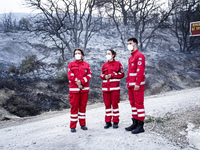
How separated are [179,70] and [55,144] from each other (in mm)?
22178

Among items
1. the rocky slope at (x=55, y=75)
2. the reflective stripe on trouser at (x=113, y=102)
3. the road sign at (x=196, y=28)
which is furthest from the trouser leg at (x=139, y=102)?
the rocky slope at (x=55, y=75)

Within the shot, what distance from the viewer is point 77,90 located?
16.8ft

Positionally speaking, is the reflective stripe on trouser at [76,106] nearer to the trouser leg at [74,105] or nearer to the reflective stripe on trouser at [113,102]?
the trouser leg at [74,105]

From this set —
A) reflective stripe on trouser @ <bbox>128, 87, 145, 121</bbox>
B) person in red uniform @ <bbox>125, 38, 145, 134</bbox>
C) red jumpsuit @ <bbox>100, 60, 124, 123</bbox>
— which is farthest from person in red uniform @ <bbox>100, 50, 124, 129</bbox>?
reflective stripe on trouser @ <bbox>128, 87, 145, 121</bbox>

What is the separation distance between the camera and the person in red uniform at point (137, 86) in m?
4.59

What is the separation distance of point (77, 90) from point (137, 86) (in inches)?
60.8

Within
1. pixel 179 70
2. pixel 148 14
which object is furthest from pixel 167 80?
pixel 148 14

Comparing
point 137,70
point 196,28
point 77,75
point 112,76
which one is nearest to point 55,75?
point 77,75

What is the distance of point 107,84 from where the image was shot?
5.21m

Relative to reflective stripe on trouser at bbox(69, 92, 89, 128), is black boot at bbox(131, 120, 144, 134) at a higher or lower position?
lower

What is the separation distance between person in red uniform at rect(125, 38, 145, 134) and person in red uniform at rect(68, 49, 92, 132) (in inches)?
47.8

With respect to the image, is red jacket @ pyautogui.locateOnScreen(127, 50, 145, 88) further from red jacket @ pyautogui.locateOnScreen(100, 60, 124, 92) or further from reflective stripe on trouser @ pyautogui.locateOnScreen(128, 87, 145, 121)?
red jacket @ pyautogui.locateOnScreen(100, 60, 124, 92)

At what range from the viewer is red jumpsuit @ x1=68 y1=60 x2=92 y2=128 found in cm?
514

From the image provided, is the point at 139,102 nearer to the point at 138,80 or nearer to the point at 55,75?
the point at 138,80
